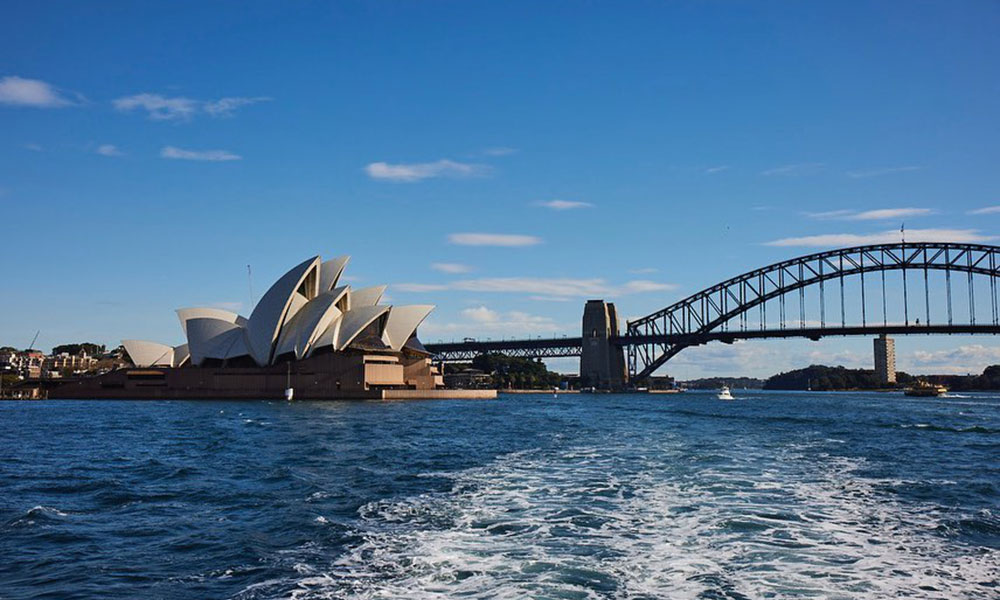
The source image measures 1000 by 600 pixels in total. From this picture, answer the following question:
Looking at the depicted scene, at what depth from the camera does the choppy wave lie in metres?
9.47

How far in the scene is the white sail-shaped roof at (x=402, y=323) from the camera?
8988 centimetres

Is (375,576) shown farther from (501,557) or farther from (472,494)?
(472,494)

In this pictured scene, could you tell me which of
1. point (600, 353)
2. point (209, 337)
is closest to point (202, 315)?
point (209, 337)

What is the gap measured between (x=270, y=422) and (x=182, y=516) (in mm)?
27544

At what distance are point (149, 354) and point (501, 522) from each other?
92.7 meters

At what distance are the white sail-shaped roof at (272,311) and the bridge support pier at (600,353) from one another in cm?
6240

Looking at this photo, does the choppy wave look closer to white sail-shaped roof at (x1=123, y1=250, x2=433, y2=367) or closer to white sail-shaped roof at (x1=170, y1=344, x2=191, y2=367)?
white sail-shaped roof at (x1=123, y1=250, x2=433, y2=367)

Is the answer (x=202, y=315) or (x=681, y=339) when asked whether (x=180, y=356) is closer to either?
(x=202, y=315)

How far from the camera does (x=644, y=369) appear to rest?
128 metres

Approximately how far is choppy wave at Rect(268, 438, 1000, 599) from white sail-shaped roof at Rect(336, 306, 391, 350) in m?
65.0

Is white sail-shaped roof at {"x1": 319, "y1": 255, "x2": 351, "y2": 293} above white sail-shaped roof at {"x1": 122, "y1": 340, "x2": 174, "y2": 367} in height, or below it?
above

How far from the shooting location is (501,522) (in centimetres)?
1334

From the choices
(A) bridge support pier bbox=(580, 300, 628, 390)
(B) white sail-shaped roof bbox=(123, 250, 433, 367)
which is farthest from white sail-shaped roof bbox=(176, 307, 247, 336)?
(A) bridge support pier bbox=(580, 300, 628, 390)

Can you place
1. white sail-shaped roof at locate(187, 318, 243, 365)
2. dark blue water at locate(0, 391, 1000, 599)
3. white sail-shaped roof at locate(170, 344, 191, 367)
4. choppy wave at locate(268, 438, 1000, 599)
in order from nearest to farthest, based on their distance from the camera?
choppy wave at locate(268, 438, 1000, 599) < dark blue water at locate(0, 391, 1000, 599) < white sail-shaped roof at locate(187, 318, 243, 365) < white sail-shaped roof at locate(170, 344, 191, 367)
